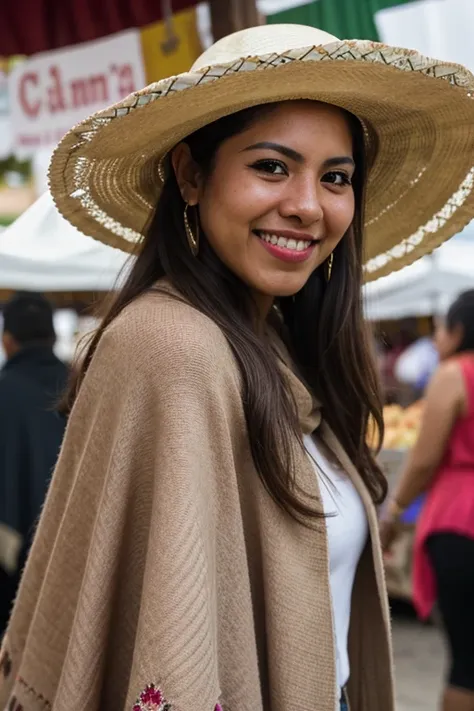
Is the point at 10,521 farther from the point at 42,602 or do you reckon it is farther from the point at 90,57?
the point at 42,602

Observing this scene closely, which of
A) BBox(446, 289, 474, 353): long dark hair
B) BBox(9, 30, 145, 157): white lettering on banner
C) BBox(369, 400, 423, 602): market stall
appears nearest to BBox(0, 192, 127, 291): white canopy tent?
BBox(9, 30, 145, 157): white lettering on banner

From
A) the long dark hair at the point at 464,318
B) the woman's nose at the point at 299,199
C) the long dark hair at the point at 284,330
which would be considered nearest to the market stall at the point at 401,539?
the long dark hair at the point at 464,318

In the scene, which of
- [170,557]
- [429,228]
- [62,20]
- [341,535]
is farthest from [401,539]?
[170,557]

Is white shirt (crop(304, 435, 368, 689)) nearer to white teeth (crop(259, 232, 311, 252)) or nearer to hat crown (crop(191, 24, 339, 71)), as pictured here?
white teeth (crop(259, 232, 311, 252))

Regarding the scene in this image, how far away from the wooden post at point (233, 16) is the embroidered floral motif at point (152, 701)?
2.31 metres

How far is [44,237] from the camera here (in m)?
4.07

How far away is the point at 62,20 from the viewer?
4.02 metres

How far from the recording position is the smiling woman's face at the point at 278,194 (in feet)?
5.14

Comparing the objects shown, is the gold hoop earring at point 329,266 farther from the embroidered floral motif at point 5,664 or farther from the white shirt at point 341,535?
the embroidered floral motif at point 5,664

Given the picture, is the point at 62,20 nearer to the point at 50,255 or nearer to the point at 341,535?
the point at 50,255

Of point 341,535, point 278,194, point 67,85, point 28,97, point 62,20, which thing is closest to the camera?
point 278,194

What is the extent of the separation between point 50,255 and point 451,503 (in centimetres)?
204

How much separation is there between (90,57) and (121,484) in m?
2.81

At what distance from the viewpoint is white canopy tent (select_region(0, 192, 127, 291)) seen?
12.4ft
